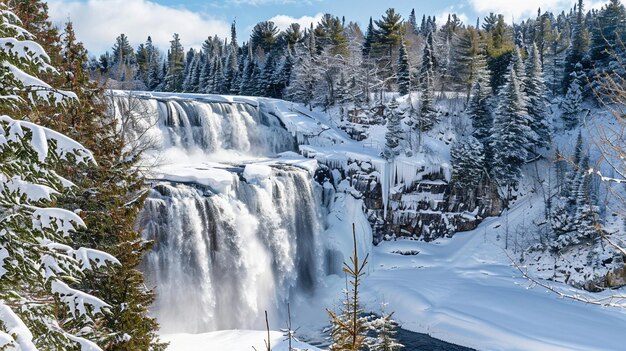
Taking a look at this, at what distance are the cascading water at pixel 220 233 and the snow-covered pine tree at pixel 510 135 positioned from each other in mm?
14008

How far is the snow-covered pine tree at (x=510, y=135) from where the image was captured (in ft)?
102

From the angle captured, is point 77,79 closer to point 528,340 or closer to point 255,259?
point 255,259

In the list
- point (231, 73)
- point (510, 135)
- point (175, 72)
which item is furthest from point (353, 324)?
point (175, 72)

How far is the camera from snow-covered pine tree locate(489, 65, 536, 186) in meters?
31.0

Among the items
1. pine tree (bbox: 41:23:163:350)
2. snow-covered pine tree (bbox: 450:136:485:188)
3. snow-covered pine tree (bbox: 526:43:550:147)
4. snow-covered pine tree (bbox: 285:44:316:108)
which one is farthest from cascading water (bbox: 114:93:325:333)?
snow-covered pine tree (bbox: 526:43:550:147)

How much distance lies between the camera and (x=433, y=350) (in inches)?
717

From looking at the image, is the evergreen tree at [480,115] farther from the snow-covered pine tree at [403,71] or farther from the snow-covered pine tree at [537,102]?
the snow-covered pine tree at [403,71]

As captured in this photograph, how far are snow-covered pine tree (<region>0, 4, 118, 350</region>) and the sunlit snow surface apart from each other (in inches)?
377

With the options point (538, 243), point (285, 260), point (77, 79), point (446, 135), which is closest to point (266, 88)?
point (446, 135)

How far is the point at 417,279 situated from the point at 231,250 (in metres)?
11.2

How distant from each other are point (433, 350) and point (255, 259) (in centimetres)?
909

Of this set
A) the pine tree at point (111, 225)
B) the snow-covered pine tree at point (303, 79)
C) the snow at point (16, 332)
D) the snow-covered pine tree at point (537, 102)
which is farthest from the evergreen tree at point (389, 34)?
the snow at point (16, 332)

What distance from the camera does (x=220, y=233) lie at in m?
19.8

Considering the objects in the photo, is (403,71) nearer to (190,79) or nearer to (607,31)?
(607,31)
